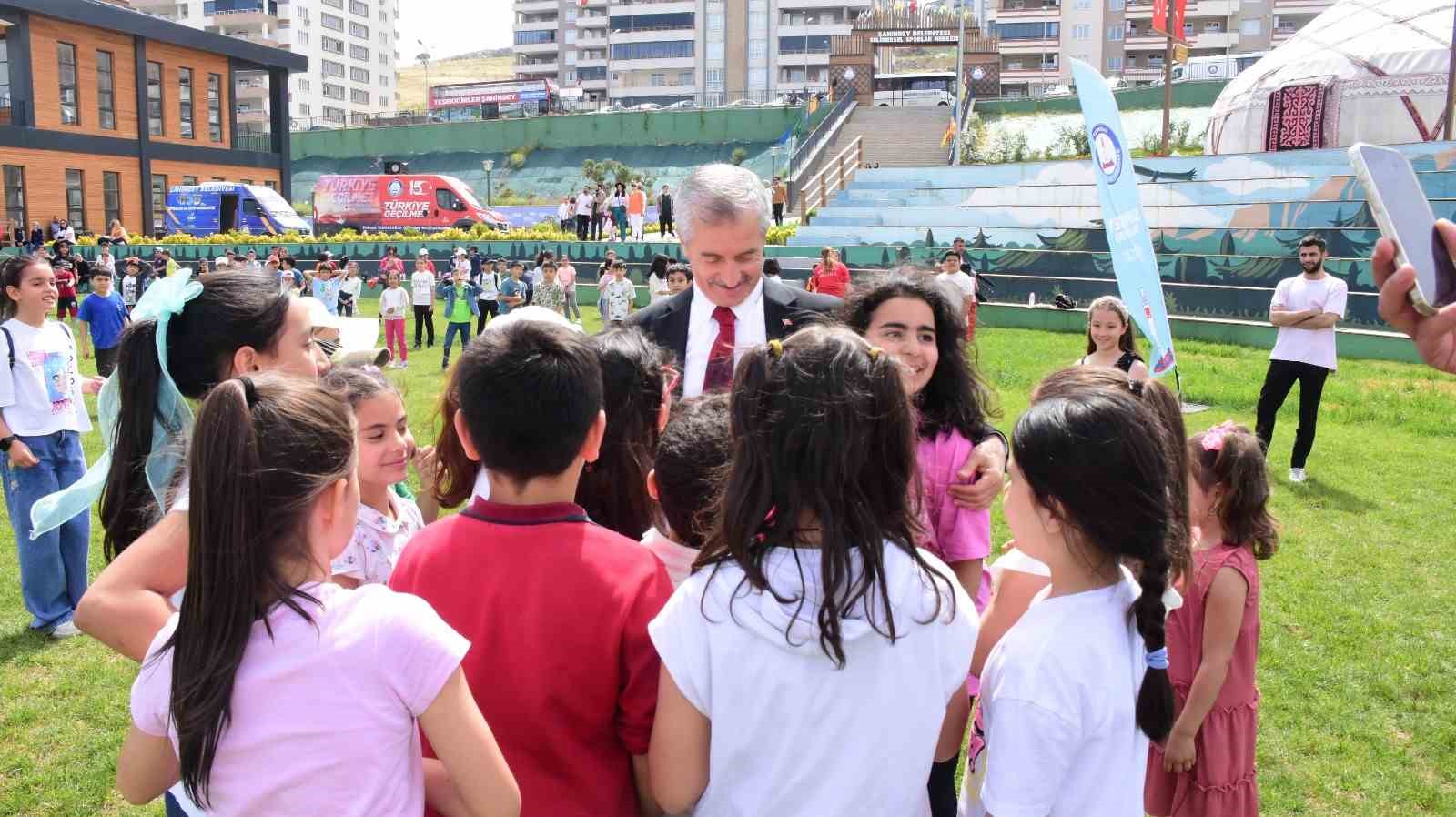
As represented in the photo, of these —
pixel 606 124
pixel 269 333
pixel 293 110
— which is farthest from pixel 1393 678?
pixel 293 110

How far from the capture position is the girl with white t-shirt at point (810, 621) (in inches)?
67.8

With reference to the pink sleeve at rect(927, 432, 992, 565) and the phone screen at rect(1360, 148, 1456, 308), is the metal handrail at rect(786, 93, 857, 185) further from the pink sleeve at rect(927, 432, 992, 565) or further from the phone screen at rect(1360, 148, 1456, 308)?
the phone screen at rect(1360, 148, 1456, 308)

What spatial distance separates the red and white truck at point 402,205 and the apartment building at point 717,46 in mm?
42864

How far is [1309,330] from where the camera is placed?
322 inches

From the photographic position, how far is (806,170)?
33969 millimetres

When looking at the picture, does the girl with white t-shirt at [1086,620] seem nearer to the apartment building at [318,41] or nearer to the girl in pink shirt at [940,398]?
the girl in pink shirt at [940,398]

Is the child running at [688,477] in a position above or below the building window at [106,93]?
below

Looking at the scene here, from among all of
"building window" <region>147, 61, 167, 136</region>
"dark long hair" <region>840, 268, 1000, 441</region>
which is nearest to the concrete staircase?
"building window" <region>147, 61, 167, 136</region>

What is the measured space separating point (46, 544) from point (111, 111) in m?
37.4

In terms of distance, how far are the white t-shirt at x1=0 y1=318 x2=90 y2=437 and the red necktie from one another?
162 inches

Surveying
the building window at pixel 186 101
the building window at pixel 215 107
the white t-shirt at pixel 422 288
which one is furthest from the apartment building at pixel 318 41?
the white t-shirt at pixel 422 288

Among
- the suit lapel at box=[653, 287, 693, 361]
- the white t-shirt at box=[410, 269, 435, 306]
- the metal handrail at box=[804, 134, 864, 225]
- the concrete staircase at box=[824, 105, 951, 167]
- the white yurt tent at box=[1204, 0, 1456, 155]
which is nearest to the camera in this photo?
the suit lapel at box=[653, 287, 693, 361]

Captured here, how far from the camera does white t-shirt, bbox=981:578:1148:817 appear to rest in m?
1.77

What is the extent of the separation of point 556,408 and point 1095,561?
1.02m
